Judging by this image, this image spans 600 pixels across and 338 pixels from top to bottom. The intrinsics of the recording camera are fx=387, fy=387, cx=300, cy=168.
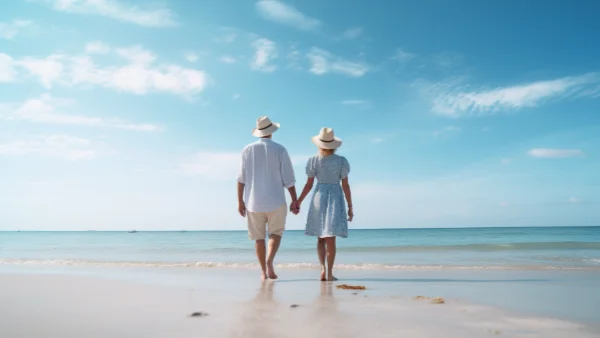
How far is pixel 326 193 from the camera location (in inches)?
201

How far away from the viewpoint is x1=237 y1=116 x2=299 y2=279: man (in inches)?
190

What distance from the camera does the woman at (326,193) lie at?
16.4ft

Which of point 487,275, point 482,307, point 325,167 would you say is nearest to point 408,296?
point 482,307

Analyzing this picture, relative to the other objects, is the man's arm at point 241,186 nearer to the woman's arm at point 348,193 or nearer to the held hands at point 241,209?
the held hands at point 241,209

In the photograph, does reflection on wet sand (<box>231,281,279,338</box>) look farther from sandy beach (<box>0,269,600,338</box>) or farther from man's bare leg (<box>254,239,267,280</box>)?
man's bare leg (<box>254,239,267,280</box>)

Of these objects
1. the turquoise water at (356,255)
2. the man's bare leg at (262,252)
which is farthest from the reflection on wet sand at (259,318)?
the turquoise water at (356,255)

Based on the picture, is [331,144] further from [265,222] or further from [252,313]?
[252,313]

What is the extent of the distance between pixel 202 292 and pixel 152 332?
1.60 m

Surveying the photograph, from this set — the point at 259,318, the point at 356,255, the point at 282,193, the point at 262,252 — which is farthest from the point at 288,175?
the point at 356,255

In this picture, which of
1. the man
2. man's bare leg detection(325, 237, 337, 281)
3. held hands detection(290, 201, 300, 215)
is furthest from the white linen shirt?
man's bare leg detection(325, 237, 337, 281)

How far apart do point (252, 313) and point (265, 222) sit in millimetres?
1990

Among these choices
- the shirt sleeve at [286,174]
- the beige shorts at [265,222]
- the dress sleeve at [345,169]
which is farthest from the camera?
the dress sleeve at [345,169]

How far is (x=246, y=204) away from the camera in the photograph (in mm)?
4996

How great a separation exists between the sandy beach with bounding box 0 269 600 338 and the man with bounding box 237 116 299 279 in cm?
62
